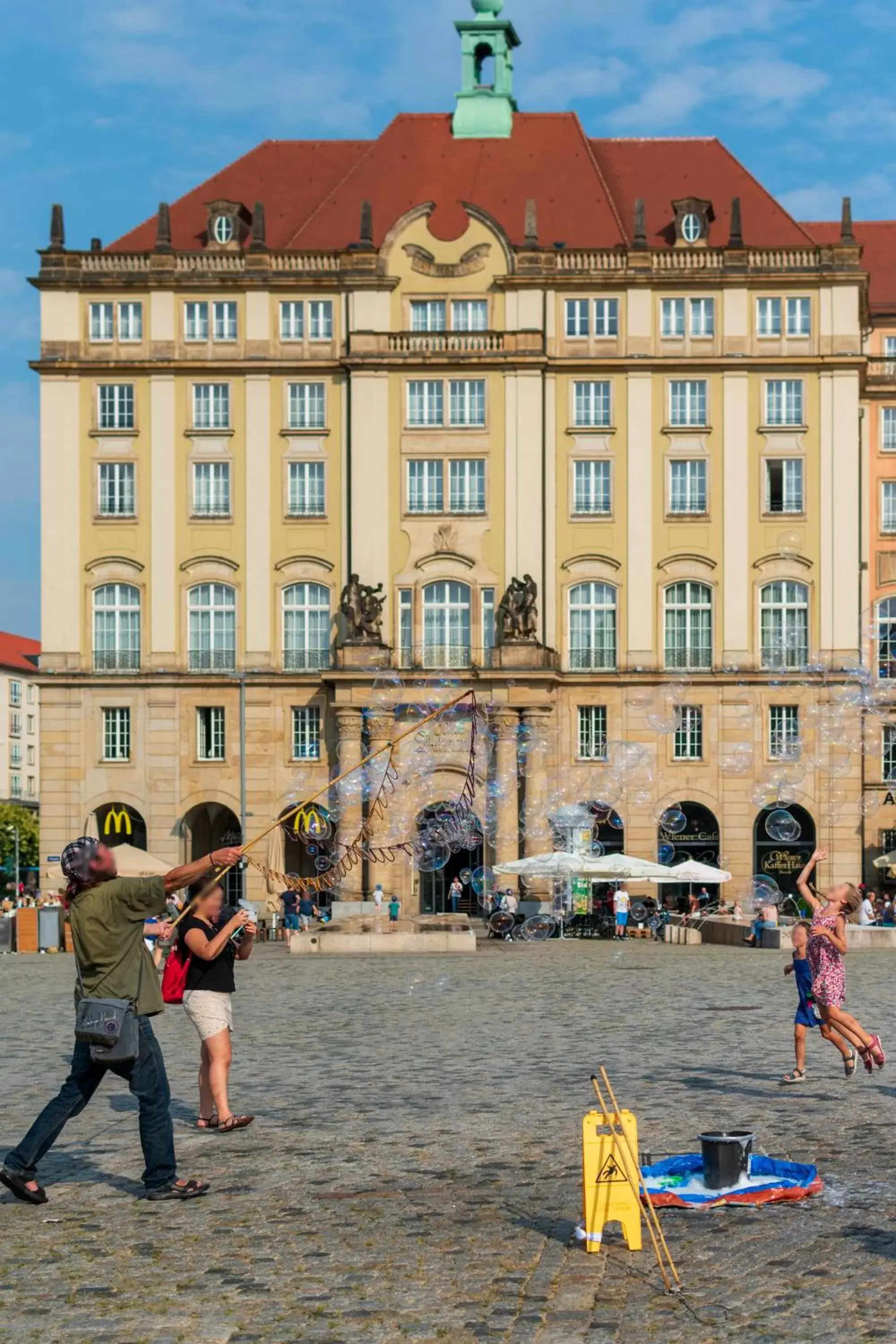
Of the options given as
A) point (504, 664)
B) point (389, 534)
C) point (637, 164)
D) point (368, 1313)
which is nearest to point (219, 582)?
point (389, 534)

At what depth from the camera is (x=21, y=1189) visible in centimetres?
1123

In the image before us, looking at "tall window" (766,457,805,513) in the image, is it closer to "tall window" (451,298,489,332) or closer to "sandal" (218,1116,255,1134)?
"tall window" (451,298,489,332)

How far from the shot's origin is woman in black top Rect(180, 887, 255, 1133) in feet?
45.9

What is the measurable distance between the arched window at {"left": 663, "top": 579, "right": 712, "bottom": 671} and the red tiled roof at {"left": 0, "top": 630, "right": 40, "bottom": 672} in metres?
68.1

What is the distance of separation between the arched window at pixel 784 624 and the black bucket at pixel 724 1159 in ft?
184

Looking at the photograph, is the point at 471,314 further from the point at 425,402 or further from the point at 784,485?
the point at 784,485

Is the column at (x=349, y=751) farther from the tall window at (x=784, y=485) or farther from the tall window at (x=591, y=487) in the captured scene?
the tall window at (x=784, y=485)

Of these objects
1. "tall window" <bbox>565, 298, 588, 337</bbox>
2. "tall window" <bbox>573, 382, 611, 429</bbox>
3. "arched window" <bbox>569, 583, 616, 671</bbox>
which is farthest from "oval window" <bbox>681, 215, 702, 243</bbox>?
"arched window" <bbox>569, 583, 616, 671</bbox>

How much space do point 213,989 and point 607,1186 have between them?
4.92 meters

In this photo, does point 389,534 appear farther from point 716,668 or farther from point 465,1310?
point 465,1310

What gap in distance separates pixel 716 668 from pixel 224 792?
1687cm

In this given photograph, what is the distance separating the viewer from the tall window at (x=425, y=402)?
67438 millimetres

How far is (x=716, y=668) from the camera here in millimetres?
66250

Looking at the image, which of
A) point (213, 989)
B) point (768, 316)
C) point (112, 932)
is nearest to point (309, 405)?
point (768, 316)
